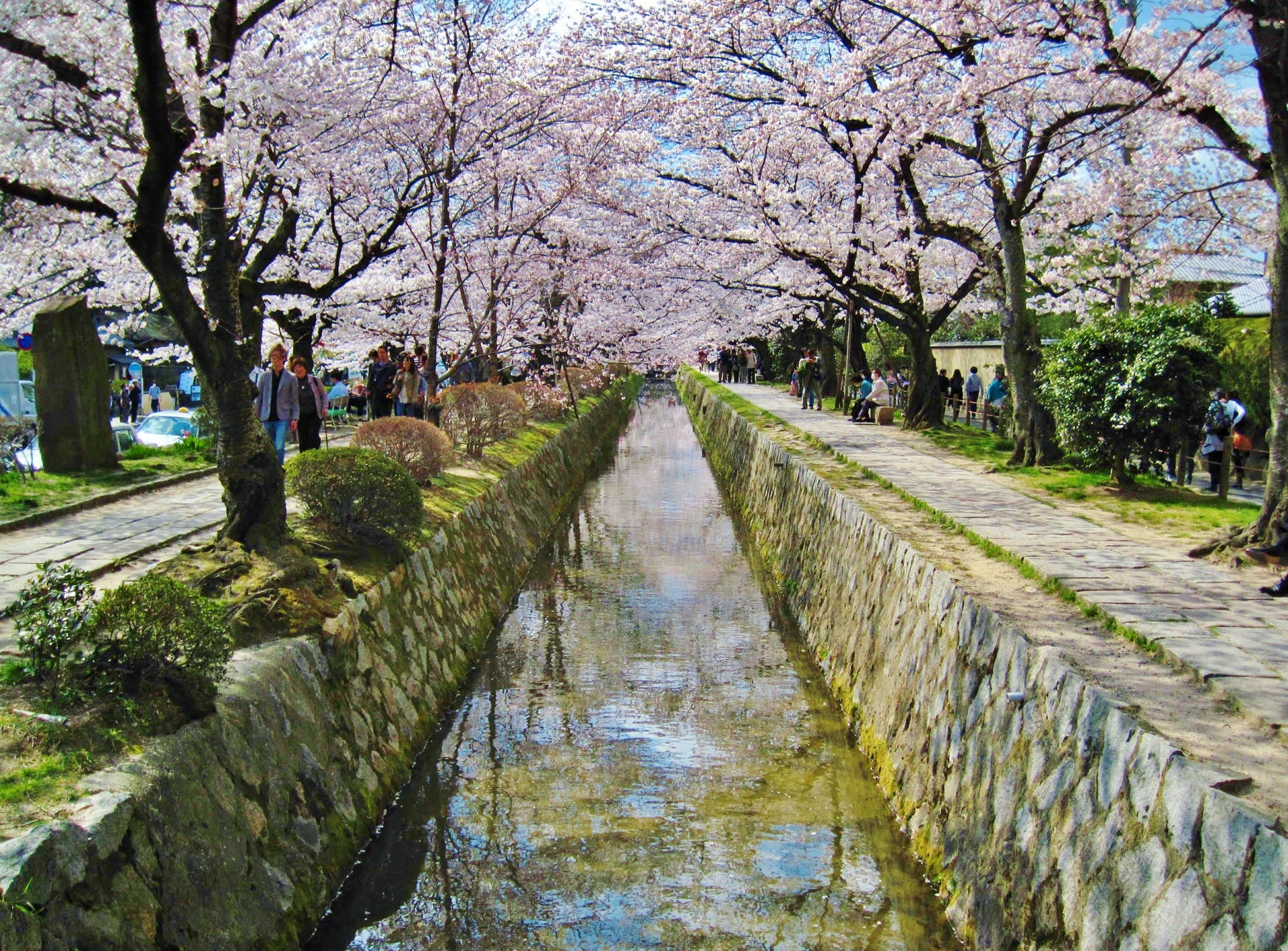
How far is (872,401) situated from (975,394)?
5.90 meters

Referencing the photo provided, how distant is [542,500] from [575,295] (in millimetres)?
9266

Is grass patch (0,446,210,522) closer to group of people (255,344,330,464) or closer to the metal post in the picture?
group of people (255,344,330,464)

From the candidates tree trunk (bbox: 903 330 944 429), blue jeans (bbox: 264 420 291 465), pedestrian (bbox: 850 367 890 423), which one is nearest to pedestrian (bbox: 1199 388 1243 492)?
tree trunk (bbox: 903 330 944 429)

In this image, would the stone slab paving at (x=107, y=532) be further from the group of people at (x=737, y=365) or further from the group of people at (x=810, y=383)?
the group of people at (x=737, y=365)

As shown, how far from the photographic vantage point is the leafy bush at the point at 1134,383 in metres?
11.9

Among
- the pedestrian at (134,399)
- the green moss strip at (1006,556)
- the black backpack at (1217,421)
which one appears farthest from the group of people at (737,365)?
the black backpack at (1217,421)

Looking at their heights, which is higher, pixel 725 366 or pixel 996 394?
pixel 725 366

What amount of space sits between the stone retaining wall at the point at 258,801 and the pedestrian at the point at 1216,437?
999 cm

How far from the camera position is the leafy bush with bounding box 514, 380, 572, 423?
80.2 ft

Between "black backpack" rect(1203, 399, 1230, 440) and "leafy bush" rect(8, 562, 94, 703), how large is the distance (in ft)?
37.6

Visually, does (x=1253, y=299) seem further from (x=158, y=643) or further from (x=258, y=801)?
(x=158, y=643)

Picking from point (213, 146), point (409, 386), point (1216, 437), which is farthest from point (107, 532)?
point (1216, 437)

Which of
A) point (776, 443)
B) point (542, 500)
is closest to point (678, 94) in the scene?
point (776, 443)

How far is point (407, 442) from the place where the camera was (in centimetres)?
1334
